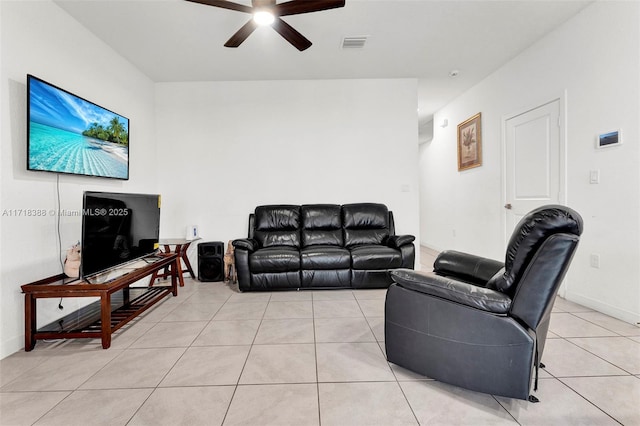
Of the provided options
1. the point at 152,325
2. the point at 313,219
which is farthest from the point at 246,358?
the point at 313,219

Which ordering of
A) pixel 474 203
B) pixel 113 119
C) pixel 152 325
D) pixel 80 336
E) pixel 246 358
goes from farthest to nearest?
pixel 474 203, pixel 113 119, pixel 152 325, pixel 80 336, pixel 246 358

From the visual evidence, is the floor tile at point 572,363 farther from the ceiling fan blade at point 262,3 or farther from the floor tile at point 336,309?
the ceiling fan blade at point 262,3

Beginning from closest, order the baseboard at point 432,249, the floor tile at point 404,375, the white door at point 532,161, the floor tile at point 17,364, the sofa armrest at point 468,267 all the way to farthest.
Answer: the floor tile at point 404,375
the floor tile at point 17,364
the sofa armrest at point 468,267
the white door at point 532,161
the baseboard at point 432,249

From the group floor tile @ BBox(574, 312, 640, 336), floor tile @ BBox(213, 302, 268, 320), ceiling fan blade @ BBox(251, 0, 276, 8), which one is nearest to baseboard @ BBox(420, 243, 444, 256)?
floor tile @ BBox(574, 312, 640, 336)

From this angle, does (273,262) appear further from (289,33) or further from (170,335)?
(289,33)

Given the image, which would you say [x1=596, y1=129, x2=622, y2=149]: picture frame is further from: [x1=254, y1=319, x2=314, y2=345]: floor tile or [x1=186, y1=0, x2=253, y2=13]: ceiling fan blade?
[x1=186, y1=0, x2=253, y2=13]: ceiling fan blade

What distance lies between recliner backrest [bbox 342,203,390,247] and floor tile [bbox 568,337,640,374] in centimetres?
217

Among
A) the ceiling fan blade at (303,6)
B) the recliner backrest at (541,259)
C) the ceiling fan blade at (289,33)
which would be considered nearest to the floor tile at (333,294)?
the recliner backrest at (541,259)

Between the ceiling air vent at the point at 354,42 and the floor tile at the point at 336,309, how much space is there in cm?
285

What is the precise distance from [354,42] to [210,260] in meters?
3.23

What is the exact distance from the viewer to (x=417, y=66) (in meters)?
A: 3.90

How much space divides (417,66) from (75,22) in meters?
3.81

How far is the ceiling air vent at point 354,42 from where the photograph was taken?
3.20 metres

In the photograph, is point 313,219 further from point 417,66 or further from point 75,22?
point 75,22
